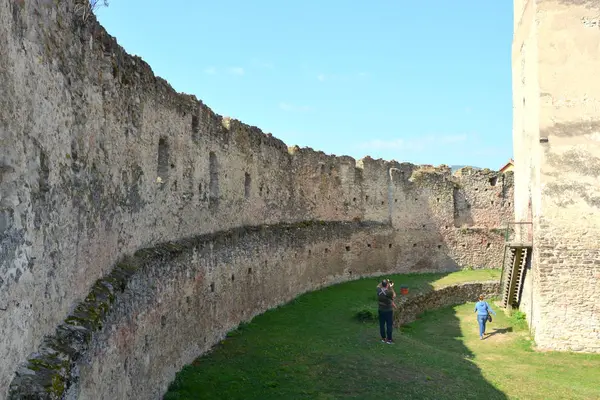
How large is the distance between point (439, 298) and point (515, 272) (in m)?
3.62

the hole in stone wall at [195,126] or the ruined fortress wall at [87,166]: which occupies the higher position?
A: the hole in stone wall at [195,126]

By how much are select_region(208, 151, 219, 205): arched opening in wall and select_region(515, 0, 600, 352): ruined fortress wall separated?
9097mm

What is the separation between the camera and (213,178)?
14094 mm

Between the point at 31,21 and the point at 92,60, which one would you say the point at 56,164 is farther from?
the point at 92,60

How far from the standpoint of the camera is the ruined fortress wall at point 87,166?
13.9ft

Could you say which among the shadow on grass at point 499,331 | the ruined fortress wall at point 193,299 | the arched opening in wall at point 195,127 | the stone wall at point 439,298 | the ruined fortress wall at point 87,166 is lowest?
the shadow on grass at point 499,331

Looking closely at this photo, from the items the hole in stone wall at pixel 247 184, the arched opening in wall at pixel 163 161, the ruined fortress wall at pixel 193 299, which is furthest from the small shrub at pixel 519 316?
the arched opening in wall at pixel 163 161

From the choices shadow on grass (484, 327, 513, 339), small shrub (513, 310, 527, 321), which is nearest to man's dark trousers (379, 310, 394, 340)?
shadow on grass (484, 327, 513, 339)

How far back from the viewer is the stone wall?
60.6ft

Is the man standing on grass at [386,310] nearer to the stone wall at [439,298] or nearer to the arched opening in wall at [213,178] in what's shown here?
the stone wall at [439,298]

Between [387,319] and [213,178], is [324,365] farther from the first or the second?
[213,178]

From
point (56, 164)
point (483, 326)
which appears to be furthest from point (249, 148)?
point (56, 164)

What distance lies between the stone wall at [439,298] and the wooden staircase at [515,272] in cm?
237

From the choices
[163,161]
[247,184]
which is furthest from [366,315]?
[163,161]
